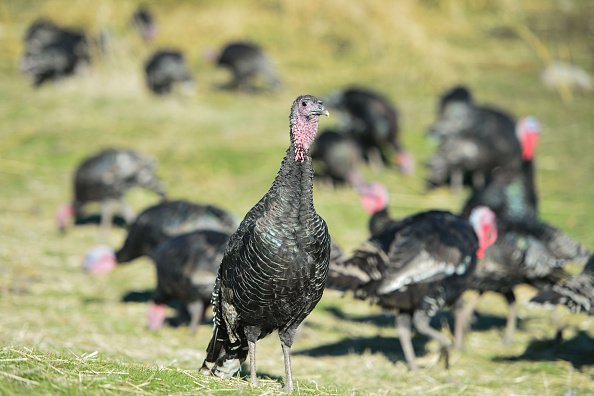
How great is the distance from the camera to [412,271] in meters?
6.61

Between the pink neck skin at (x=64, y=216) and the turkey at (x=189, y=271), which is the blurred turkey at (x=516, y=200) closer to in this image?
the turkey at (x=189, y=271)

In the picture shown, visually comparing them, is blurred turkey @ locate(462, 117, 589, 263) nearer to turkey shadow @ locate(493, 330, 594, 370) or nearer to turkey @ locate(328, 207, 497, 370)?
turkey shadow @ locate(493, 330, 594, 370)

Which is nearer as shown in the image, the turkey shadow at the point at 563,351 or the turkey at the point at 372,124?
the turkey shadow at the point at 563,351

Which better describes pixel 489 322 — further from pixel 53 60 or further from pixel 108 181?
pixel 53 60

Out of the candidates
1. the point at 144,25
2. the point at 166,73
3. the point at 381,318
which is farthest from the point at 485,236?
the point at 144,25

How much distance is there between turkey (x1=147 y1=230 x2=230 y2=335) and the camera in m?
7.36

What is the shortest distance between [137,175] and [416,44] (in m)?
10.1

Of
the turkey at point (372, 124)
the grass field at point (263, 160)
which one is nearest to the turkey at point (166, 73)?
the grass field at point (263, 160)

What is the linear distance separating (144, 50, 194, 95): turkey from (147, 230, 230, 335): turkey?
8628 millimetres

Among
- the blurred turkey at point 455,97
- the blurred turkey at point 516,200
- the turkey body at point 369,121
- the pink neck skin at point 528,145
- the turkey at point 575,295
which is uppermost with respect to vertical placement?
the blurred turkey at point 455,97

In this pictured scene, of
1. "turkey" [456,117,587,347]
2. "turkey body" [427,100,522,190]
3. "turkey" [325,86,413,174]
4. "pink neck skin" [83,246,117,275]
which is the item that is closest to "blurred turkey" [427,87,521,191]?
"turkey body" [427,100,522,190]

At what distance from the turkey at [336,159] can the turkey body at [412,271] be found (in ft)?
19.2

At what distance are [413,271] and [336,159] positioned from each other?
623cm

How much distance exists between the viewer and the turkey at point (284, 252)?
15.6 feet
